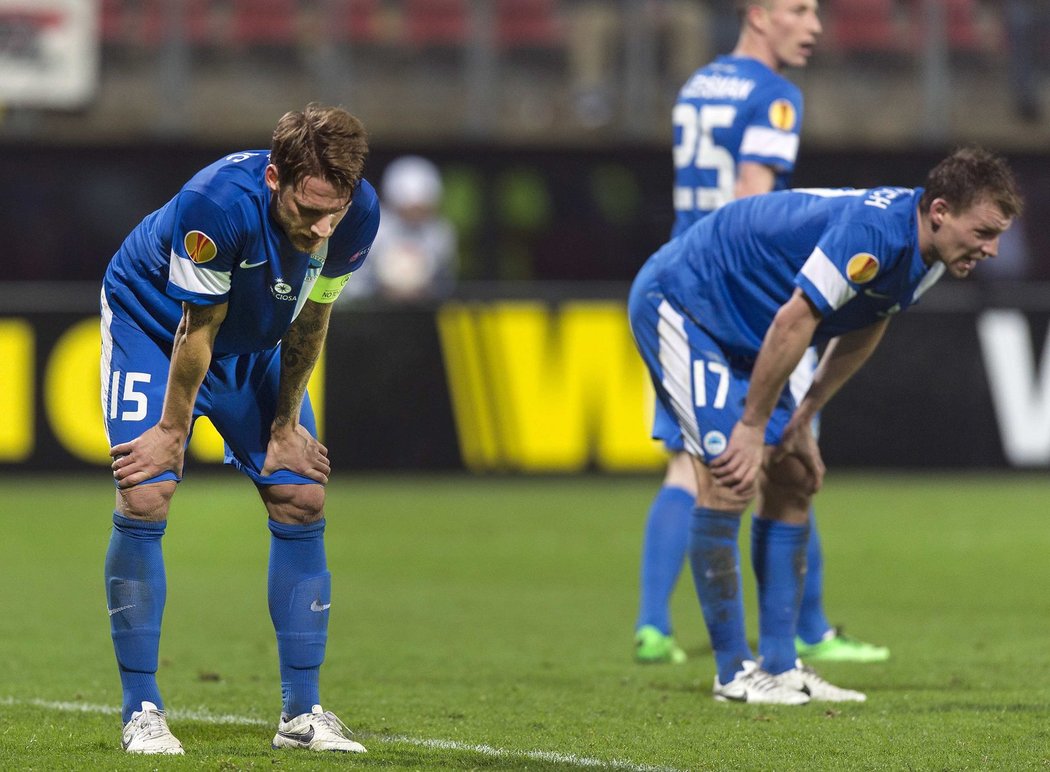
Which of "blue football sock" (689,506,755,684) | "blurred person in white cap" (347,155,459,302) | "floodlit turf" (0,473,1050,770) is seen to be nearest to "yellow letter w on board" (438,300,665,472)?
"floodlit turf" (0,473,1050,770)

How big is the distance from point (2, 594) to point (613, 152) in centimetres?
944

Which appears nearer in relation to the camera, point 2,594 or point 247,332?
point 247,332

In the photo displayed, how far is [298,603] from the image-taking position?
5207mm

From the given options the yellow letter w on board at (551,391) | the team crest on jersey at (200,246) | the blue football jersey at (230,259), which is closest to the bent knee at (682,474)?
the blue football jersey at (230,259)

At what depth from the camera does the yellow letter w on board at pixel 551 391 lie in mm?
13953

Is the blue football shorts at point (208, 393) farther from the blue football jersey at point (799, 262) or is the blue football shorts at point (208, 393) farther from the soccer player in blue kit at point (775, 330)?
the blue football jersey at point (799, 262)

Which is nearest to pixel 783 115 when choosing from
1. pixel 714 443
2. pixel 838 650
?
pixel 714 443

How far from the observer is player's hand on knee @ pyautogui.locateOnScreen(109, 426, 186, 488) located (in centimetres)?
495

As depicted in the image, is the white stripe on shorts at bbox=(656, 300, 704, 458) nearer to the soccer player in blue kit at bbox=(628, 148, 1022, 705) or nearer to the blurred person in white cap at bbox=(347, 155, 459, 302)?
the soccer player in blue kit at bbox=(628, 148, 1022, 705)

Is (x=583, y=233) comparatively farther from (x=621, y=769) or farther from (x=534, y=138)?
(x=621, y=769)

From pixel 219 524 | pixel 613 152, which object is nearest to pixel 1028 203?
pixel 613 152

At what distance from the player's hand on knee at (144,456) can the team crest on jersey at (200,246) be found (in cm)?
51

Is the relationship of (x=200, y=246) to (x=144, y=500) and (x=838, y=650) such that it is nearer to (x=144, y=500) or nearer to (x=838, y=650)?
(x=144, y=500)

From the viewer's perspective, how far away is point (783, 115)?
725cm
